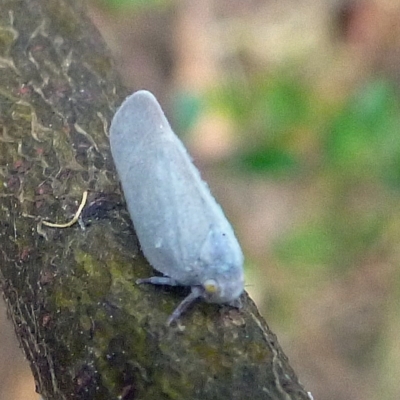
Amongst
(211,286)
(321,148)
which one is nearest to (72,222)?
(211,286)

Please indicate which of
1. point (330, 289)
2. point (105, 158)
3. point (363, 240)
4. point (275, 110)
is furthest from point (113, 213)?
point (330, 289)

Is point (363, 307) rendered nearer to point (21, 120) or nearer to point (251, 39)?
point (251, 39)

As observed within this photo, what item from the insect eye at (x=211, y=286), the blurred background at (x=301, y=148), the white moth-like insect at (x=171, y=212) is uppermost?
the white moth-like insect at (x=171, y=212)

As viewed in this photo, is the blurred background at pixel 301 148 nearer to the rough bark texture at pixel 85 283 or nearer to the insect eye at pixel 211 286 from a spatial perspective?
the rough bark texture at pixel 85 283

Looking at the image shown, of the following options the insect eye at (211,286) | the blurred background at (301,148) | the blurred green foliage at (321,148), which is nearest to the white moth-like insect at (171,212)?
the insect eye at (211,286)

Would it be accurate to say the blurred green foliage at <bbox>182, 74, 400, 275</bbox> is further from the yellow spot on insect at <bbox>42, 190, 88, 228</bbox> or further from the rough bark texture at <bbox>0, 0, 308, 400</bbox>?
the yellow spot on insect at <bbox>42, 190, 88, 228</bbox>

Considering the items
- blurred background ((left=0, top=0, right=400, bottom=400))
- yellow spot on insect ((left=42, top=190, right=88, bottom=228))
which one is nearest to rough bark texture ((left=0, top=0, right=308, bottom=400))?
yellow spot on insect ((left=42, top=190, right=88, bottom=228))
